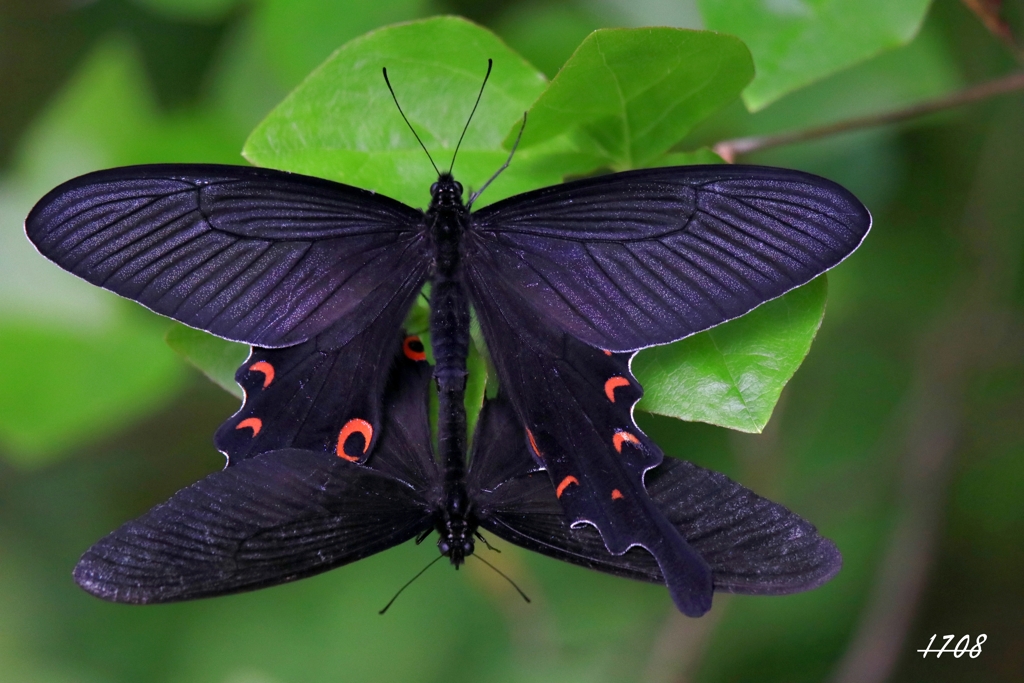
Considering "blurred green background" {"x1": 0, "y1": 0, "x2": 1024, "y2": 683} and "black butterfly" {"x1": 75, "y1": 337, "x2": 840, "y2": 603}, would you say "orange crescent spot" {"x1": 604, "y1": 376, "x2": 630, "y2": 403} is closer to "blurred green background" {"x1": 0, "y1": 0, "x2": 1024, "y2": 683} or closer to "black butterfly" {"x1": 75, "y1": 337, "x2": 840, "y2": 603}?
"black butterfly" {"x1": 75, "y1": 337, "x2": 840, "y2": 603}

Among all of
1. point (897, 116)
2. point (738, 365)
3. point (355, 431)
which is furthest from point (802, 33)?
point (355, 431)

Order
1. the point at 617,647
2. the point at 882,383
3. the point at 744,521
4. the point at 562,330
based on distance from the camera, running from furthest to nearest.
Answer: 1. the point at 882,383
2. the point at 617,647
3. the point at 562,330
4. the point at 744,521

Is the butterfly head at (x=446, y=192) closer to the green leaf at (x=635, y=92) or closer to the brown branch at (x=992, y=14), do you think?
the green leaf at (x=635, y=92)

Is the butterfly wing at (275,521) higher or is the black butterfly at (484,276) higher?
the black butterfly at (484,276)

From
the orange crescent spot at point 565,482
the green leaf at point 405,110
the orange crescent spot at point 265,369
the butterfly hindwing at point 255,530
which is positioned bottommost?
the butterfly hindwing at point 255,530

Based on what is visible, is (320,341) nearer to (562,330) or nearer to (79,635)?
(562,330)

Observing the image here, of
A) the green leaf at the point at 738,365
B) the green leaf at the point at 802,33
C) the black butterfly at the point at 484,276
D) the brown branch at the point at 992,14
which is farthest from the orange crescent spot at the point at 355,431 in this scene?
the brown branch at the point at 992,14

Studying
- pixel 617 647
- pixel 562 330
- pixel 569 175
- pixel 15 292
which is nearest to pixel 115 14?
pixel 15 292

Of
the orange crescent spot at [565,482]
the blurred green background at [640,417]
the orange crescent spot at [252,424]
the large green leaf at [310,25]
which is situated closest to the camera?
the orange crescent spot at [565,482]
